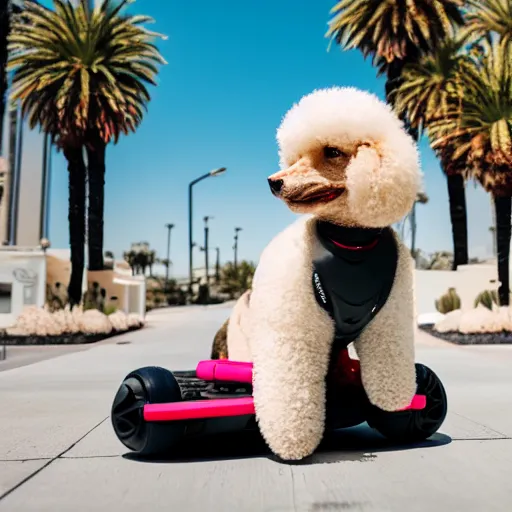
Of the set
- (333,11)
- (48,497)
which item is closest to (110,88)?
(333,11)

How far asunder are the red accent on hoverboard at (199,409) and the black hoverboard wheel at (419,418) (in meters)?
0.82

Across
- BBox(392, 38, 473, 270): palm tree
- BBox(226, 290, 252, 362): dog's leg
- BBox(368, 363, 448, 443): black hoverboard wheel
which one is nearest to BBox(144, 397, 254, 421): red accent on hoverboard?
BBox(368, 363, 448, 443): black hoverboard wheel

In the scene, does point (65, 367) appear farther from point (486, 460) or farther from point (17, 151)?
point (17, 151)

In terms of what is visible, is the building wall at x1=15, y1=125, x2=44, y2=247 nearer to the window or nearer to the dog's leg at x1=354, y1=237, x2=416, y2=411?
the window

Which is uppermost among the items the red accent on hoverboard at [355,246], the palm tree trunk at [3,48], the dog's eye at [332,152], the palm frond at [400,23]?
the palm frond at [400,23]

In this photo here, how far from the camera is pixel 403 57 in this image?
23.2 m

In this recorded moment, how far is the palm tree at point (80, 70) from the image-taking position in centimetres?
1895

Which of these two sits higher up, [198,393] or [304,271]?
[304,271]

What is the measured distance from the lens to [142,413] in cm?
347

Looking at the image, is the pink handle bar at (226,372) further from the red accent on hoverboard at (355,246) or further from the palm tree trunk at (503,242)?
the palm tree trunk at (503,242)

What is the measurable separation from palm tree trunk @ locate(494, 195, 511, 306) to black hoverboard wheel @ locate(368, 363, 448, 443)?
1496 cm

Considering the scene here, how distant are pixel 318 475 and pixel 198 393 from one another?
89cm

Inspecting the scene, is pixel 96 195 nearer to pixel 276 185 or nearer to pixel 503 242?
pixel 503 242

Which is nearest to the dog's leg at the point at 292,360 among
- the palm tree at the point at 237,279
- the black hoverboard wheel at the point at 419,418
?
the black hoverboard wheel at the point at 419,418
